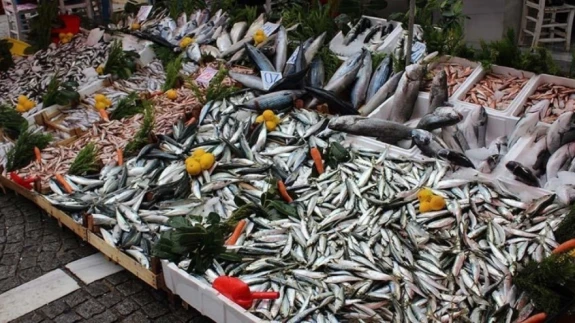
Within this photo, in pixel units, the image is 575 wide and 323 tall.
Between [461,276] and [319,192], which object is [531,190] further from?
[319,192]

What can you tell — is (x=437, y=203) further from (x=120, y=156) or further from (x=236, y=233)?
(x=120, y=156)

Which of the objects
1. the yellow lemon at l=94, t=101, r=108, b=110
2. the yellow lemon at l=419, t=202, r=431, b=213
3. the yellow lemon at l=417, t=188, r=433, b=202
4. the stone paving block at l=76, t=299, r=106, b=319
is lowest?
the stone paving block at l=76, t=299, r=106, b=319

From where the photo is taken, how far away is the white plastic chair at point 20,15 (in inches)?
330

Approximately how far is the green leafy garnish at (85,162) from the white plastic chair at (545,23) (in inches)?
225

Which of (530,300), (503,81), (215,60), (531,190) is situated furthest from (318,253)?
(215,60)

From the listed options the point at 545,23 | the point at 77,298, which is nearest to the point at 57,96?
the point at 77,298

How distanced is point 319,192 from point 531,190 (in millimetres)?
1496

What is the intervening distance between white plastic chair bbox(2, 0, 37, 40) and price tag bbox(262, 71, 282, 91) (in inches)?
182

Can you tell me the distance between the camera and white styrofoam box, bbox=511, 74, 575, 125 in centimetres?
495

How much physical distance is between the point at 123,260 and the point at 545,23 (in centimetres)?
693

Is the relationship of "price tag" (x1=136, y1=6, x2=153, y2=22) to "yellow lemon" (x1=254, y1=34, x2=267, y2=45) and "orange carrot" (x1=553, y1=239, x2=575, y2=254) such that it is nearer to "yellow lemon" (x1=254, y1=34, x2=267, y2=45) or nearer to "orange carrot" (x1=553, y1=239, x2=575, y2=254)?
"yellow lemon" (x1=254, y1=34, x2=267, y2=45)

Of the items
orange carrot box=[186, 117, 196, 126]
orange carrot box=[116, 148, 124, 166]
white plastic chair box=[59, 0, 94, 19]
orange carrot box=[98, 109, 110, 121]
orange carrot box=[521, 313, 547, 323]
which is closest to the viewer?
orange carrot box=[521, 313, 547, 323]

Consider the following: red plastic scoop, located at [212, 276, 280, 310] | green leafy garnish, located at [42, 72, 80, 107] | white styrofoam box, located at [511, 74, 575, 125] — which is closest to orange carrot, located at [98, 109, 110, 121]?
green leafy garnish, located at [42, 72, 80, 107]

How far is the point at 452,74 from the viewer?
5.62 m
